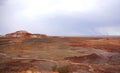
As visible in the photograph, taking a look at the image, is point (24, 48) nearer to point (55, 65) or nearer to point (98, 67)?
point (55, 65)

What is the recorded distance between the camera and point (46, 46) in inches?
1232

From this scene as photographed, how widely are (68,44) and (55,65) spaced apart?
30.5ft

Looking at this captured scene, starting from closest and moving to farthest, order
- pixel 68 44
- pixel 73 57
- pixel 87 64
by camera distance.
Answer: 1. pixel 87 64
2. pixel 73 57
3. pixel 68 44

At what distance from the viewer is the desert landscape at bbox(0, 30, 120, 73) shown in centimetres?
2330

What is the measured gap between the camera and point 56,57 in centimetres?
2639

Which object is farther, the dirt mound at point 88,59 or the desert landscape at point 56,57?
the dirt mound at point 88,59

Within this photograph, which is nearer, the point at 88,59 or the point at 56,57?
the point at 88,59

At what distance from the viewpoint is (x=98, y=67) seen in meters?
23.8

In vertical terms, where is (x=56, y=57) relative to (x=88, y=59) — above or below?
above

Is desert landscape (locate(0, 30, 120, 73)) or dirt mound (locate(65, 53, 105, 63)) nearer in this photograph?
desert landscape (locate(0, 30, 120, 73))

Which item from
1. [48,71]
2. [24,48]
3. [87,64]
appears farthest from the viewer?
[24,48]

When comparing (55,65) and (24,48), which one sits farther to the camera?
(24,48)

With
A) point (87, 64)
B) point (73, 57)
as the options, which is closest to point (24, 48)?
point (73, 57)

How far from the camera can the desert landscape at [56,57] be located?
76.4 ft
